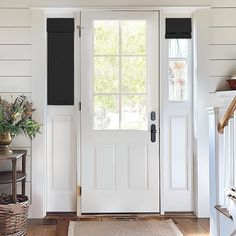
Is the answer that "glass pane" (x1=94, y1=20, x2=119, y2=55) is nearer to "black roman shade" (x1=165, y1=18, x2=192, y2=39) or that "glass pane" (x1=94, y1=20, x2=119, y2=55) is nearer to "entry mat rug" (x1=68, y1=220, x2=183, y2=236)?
"black roman shade" (x1=165, y1=18, x2=192, y2=39)

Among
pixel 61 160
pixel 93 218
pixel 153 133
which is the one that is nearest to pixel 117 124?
pixel 153 133

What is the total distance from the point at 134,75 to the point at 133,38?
392mm

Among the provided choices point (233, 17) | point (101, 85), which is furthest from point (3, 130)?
point (233, 17)

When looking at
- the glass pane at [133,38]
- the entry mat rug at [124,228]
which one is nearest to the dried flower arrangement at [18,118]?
the entry mat rug at [124,228]

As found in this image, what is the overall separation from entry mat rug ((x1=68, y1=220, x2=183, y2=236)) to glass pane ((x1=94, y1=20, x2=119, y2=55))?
1.75 m

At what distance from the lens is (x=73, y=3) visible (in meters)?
3.68

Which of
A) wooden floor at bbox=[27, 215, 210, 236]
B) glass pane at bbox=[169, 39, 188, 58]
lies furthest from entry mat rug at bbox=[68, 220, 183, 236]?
glass pane at bbox=[169, 39, 188, 58]

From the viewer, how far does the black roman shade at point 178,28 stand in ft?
12.5

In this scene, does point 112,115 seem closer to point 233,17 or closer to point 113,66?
point 113,66

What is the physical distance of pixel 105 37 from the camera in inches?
150

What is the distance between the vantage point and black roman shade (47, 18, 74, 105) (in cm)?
379

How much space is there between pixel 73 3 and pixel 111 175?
182 cm

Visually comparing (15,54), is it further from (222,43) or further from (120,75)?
(222,43)

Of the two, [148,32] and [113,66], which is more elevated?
[148,32]
